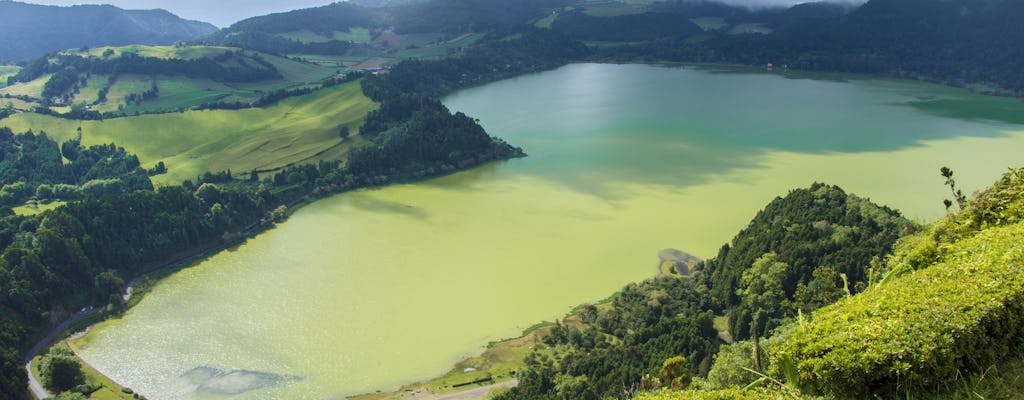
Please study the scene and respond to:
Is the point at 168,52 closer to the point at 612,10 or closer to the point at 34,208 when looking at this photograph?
the point at 34,208

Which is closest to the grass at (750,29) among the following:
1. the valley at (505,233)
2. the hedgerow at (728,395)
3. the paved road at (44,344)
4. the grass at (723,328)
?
the valley at (505,233)

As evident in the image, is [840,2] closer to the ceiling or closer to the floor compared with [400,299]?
closer to the ceiling

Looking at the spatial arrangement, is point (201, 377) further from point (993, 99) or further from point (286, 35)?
point (286, 35)

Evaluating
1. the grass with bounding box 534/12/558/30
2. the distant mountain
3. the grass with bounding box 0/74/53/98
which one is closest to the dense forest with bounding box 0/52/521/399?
the grass with bounding box 0/74/53/98

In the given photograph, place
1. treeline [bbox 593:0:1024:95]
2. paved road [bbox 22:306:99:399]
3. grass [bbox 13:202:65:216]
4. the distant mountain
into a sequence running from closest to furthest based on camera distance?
paved road [bbox 22:306:99:399]
grass [bbox 13:202:65:216]
treeline [bbox 593:0:1024:95]
the distant mountain

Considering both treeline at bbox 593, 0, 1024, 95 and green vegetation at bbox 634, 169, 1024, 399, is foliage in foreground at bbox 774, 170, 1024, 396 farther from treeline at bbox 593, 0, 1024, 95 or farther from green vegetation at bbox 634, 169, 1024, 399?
treeline at bbox 593, 0, 1024, 95

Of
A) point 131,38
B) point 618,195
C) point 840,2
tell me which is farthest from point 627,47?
point 131,38

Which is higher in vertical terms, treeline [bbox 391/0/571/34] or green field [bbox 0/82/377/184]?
treeline [bbox 391/0/571/34]

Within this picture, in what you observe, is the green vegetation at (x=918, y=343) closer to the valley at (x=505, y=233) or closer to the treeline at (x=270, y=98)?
the valley at (x=505, y=233)
